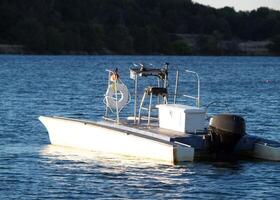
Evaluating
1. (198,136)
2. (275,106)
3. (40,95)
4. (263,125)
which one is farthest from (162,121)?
(40,95)

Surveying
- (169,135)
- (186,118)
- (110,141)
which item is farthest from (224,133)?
(110,141)

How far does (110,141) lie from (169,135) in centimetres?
215

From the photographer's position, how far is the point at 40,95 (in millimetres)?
65312

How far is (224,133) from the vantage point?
30172mm

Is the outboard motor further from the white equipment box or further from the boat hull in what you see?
the boat hull

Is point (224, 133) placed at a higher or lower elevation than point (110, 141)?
higher

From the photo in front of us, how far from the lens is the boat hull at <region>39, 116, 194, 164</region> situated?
2911 cm

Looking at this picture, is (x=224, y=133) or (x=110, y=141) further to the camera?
(x=110, y=141)

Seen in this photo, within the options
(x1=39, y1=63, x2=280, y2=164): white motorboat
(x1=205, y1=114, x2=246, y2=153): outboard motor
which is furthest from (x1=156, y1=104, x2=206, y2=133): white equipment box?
(x1=205, y1=114, x2=246, y2=153): outboard motor

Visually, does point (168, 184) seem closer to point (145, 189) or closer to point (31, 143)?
point (145, 189)

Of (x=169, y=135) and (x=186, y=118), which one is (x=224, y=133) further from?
(x=169, y=135)

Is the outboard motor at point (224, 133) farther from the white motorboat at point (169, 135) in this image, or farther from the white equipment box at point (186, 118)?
the white equipment box at point (186, 118)

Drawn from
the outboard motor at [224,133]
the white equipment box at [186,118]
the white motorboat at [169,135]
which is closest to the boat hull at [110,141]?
the white motorboat at [169,135]

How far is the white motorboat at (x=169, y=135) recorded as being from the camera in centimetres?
2975
